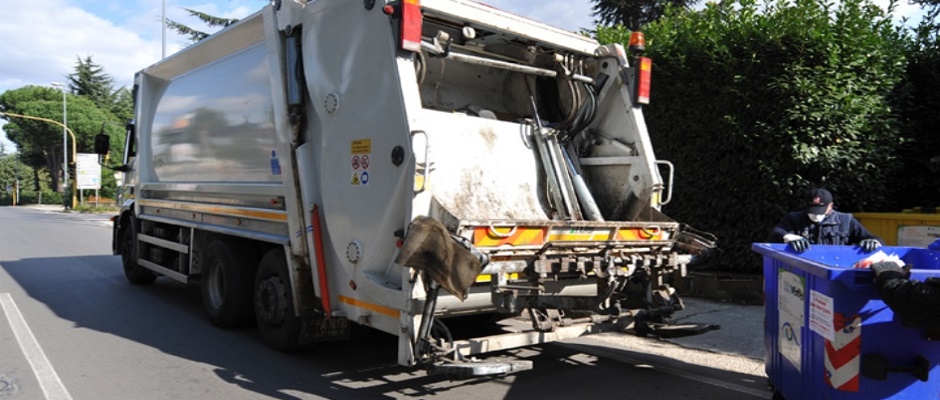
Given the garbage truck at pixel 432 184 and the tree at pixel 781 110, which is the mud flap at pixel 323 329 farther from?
the tree at pixel 781 110

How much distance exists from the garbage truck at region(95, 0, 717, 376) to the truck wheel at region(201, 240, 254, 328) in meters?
0.02

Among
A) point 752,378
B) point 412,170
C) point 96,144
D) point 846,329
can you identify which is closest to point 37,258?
point 96,144

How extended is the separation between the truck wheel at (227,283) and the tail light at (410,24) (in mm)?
2922

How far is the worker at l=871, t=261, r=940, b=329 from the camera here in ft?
9.22

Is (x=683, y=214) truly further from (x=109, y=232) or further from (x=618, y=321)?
(x=109, y=232)

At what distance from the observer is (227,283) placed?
20.2 feet

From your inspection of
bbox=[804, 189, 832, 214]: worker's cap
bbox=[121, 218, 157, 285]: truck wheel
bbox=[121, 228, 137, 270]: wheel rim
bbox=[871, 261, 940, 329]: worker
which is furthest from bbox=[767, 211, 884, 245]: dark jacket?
bbox=[121, 228, 137, 270]: wheel rim

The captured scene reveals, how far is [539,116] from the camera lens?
18.7 ft

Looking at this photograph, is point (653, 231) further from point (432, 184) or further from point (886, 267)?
point (886, 267)

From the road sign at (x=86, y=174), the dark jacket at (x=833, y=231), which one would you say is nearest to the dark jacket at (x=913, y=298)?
the dark jacket at (x=833, y=231)

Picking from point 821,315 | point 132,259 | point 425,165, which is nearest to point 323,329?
point 425,165

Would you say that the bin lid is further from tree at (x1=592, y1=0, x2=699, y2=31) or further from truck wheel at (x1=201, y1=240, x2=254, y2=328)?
tree at (x1=592, y1=0, x2=699, y2=31)

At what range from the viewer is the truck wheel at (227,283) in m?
6.09

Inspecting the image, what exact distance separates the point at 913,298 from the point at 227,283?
5.28 metres
